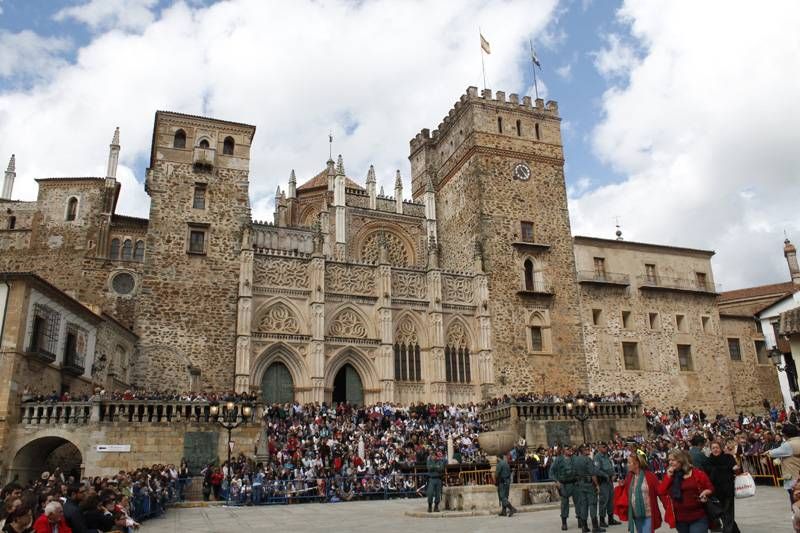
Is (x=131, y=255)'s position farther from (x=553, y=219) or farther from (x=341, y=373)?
(x=553, y=219)

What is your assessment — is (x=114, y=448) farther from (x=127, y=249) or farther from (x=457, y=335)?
(x=457, y=335)

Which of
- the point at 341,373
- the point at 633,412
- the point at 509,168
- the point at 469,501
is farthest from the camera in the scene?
the point at 509,168

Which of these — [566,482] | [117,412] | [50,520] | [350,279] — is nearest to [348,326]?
[350,279]

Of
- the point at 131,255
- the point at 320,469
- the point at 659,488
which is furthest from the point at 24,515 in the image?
the point at 131,255

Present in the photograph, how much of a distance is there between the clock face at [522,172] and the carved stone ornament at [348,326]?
45.5 feet

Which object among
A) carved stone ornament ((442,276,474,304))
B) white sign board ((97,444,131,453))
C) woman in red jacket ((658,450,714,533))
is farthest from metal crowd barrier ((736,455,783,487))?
carved stone ornament ((442,276,474,304))

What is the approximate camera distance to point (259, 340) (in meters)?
32.0

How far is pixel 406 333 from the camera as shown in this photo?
35750 millimetres

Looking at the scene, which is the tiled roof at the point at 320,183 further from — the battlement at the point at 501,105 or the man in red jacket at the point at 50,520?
the man in red jacket at the point at 50,520

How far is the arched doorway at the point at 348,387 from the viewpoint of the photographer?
3372 cm

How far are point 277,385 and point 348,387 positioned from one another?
12.3 feet

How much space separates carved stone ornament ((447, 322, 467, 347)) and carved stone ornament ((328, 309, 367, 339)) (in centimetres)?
495

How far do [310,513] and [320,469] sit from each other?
6180mm

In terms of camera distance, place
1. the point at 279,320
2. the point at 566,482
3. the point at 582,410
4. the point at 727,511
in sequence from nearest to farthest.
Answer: the point at 727,511 < the point at 566,482 < the point at 582,410 < the point at 279,320
